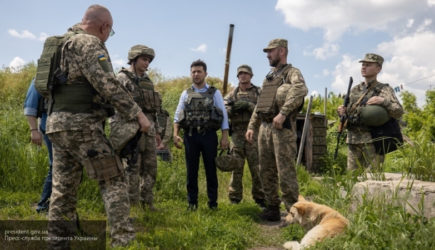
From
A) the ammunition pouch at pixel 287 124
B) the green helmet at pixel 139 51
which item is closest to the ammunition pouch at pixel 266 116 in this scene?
the ammunition pouch at pixel 287 124

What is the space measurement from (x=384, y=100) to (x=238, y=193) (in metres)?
3.04

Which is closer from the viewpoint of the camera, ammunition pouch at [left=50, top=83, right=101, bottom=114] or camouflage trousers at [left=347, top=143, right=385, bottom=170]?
ammunition pouch at [left=50, top=83, right=101, bottom=114]

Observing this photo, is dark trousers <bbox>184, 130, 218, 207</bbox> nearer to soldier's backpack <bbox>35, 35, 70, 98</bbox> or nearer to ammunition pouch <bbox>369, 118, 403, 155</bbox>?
soldier's backpack <bbox>35, 35, 70, 98</bbox>

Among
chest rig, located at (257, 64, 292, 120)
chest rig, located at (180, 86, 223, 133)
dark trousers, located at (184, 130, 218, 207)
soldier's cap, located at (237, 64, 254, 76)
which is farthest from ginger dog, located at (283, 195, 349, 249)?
soldier's cap, located at (237, 64, 254, 76)

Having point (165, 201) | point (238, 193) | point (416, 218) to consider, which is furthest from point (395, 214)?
point (165, 201)

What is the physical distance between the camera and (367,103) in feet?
18.7

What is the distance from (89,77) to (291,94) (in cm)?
282

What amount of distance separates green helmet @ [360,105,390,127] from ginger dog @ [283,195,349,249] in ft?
6.85

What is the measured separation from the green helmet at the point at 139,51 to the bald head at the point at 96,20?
1856 millimetres

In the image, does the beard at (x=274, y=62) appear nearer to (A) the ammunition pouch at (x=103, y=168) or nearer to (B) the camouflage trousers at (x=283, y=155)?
(B) the camouflage trousers at (x=283, y=155)

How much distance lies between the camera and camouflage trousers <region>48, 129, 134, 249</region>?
3.31 metres

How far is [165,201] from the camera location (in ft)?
21.8

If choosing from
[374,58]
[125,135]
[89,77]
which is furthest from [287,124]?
[89,77]

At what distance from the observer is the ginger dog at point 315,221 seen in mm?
3694
